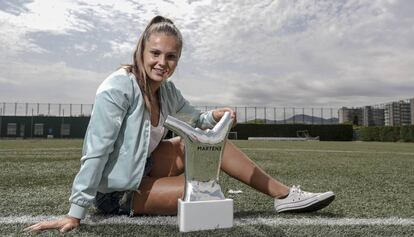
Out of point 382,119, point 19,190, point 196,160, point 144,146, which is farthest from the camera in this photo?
point 382,119

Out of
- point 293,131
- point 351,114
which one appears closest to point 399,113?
point 351,114

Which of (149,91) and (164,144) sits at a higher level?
(149,91)

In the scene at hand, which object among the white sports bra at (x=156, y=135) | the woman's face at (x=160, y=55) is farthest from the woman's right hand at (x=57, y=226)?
the woman's face at (x=160, y=55)

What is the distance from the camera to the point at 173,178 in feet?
7.07

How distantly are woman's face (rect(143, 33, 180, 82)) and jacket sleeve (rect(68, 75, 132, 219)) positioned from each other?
6.5 inches

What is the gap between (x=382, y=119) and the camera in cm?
8150

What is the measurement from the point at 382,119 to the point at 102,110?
8823 centimetres

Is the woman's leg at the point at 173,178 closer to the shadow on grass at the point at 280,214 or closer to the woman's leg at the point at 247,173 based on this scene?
the woman's leg at the point at 247,173

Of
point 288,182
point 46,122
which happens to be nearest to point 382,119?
point 46,122

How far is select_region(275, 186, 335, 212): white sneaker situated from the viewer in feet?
7.38

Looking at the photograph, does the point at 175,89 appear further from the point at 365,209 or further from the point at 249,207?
the point at 365,209

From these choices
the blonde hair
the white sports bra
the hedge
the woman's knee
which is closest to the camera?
the blonde hair

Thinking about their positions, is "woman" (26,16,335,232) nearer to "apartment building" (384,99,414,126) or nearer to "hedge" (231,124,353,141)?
"hedge" (231,124,353,141)

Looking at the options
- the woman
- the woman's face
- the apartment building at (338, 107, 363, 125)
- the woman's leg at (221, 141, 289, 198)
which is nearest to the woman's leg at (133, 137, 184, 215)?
the woman
